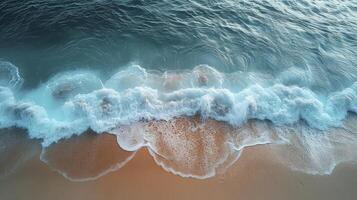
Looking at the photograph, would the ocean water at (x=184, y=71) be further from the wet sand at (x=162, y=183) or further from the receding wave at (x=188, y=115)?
the wet sand at (x=162, y=183)

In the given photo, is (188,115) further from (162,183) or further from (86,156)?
(86,156)

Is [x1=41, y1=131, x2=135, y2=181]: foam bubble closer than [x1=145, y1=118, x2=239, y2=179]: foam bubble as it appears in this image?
Yes

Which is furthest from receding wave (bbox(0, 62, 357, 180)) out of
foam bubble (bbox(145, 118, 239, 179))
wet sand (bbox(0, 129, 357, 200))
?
wet sand (bbox(0, 129, 357, 200))

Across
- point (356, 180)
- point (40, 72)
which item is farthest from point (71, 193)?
point (356, 180)

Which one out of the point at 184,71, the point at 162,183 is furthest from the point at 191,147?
the point at 184,71

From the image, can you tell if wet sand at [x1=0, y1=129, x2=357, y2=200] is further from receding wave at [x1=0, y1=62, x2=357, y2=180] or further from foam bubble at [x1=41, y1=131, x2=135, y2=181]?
receding wave at [x1=0, y1=62, x2=357, y2=180]

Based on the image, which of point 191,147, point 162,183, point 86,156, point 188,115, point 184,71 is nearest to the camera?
point 162,183
